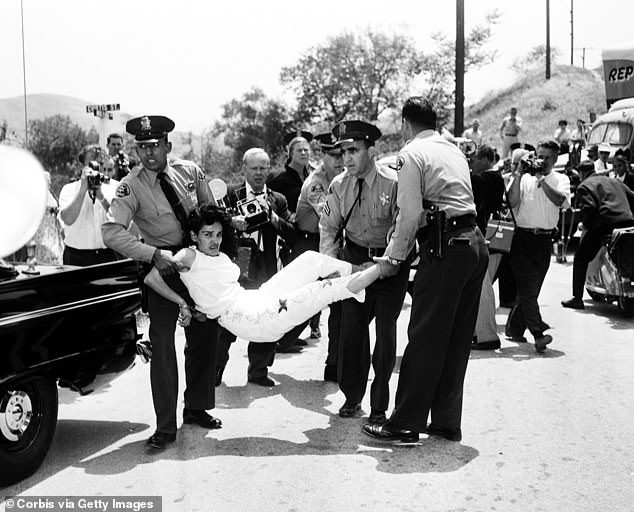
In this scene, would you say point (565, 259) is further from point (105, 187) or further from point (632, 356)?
point (105, 187)

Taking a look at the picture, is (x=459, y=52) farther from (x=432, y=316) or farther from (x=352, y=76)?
(x=352, y=76)

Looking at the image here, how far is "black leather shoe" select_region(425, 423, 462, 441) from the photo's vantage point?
225 inches

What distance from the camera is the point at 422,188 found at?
222 inches

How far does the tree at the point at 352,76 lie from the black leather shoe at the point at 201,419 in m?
42.1

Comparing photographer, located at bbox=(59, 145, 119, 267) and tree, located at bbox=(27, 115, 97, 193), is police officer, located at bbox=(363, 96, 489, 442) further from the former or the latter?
tree, located at bbox=(27, 115, 97, 193)

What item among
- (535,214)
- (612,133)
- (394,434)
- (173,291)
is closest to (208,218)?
(173,291)

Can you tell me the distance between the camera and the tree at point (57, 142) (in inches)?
1245

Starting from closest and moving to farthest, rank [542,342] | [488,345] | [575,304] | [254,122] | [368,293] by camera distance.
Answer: [368,293] → [542,342] → [488,345] → [575,304] → [254,122]

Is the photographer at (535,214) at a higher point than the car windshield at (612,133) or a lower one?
lower

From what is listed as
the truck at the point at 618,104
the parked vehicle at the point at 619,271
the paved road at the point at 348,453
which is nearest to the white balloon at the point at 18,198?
the paved road at the point at 348,453

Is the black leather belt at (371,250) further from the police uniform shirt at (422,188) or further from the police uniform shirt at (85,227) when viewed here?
the police uniform shirt at (85,227)

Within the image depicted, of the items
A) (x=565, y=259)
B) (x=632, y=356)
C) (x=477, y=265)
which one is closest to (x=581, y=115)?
(x=565, y=259)

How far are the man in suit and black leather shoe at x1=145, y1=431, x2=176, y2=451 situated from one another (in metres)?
1.63

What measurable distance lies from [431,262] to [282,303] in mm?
957
